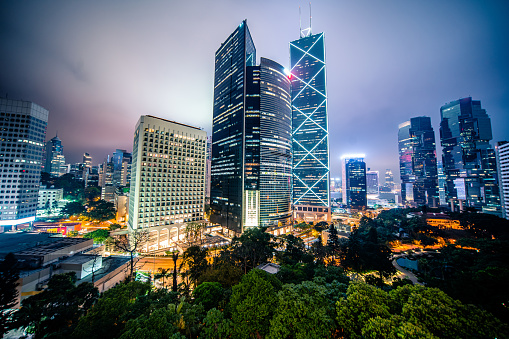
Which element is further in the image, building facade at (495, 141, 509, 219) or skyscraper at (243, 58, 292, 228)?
skyscraper at (243, 58, 292, 228)

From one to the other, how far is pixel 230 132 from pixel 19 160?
Answer: 81.4 meters

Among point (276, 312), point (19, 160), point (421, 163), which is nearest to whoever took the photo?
point (276, 312)

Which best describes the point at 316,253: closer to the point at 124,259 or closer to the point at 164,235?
the point at 124,259

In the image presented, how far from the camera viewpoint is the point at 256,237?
1783 inches

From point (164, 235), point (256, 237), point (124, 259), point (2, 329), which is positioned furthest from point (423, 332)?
point (164, 235)

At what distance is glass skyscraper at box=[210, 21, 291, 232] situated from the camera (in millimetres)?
75312

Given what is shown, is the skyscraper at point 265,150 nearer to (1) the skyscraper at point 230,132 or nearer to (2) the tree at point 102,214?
(1) the skyscraper at point 230,132

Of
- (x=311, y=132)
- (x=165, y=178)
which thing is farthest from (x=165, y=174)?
(x=311, y=132)

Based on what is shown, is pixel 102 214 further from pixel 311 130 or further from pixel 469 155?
pixel 469 155

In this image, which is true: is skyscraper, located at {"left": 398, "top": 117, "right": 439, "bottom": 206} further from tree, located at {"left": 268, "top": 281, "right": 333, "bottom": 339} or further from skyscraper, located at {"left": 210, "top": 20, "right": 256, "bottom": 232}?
tree, located at {"left": 268, "top": 281, "right": 333, "bottom": 339}

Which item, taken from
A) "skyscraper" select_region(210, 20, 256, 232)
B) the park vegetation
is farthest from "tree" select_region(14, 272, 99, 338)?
"skyscraper" select_region(210, 20, 256, 232)

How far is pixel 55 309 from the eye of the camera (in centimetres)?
1602

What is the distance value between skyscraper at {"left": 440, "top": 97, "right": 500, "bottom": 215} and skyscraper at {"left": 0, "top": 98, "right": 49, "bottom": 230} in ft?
687

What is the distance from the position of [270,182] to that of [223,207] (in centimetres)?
2535
